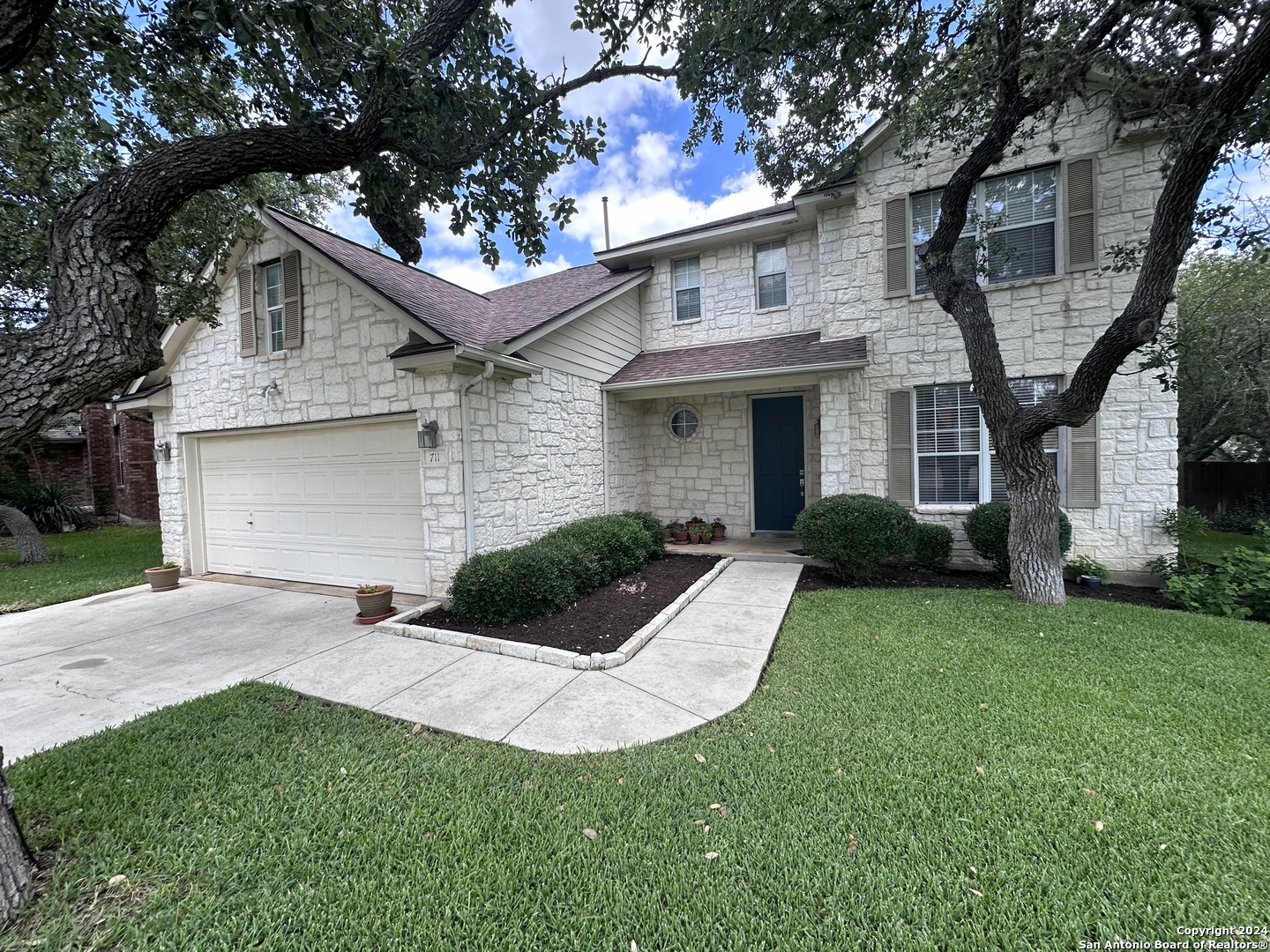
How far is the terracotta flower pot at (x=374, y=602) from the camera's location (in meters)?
5.79

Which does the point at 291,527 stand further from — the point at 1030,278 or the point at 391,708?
the point at 1030,278

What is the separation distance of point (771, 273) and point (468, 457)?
700cm

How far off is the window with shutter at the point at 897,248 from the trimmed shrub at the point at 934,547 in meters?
3.76

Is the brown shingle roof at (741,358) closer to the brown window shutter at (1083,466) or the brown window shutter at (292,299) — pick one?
the brown window shutter at (1083,466)

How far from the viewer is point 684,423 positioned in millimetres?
10391

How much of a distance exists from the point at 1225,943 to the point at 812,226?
31.8 feet

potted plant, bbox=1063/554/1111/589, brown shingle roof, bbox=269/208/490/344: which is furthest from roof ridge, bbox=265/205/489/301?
potted plant, bbox=1063/554/1111/589

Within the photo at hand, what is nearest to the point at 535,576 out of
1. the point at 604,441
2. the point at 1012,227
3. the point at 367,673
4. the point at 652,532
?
the point at 367,673

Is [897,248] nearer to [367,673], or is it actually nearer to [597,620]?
[597,620]

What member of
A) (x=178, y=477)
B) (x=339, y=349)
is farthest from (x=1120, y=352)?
(x=178, y=477)

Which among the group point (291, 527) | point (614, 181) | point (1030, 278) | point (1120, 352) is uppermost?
point (614, 181)

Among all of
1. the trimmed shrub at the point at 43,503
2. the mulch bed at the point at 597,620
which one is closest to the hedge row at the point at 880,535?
the mulch bed at the point at 597,620

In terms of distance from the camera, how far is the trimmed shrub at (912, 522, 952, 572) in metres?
7.38

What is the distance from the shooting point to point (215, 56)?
15.7 ft
